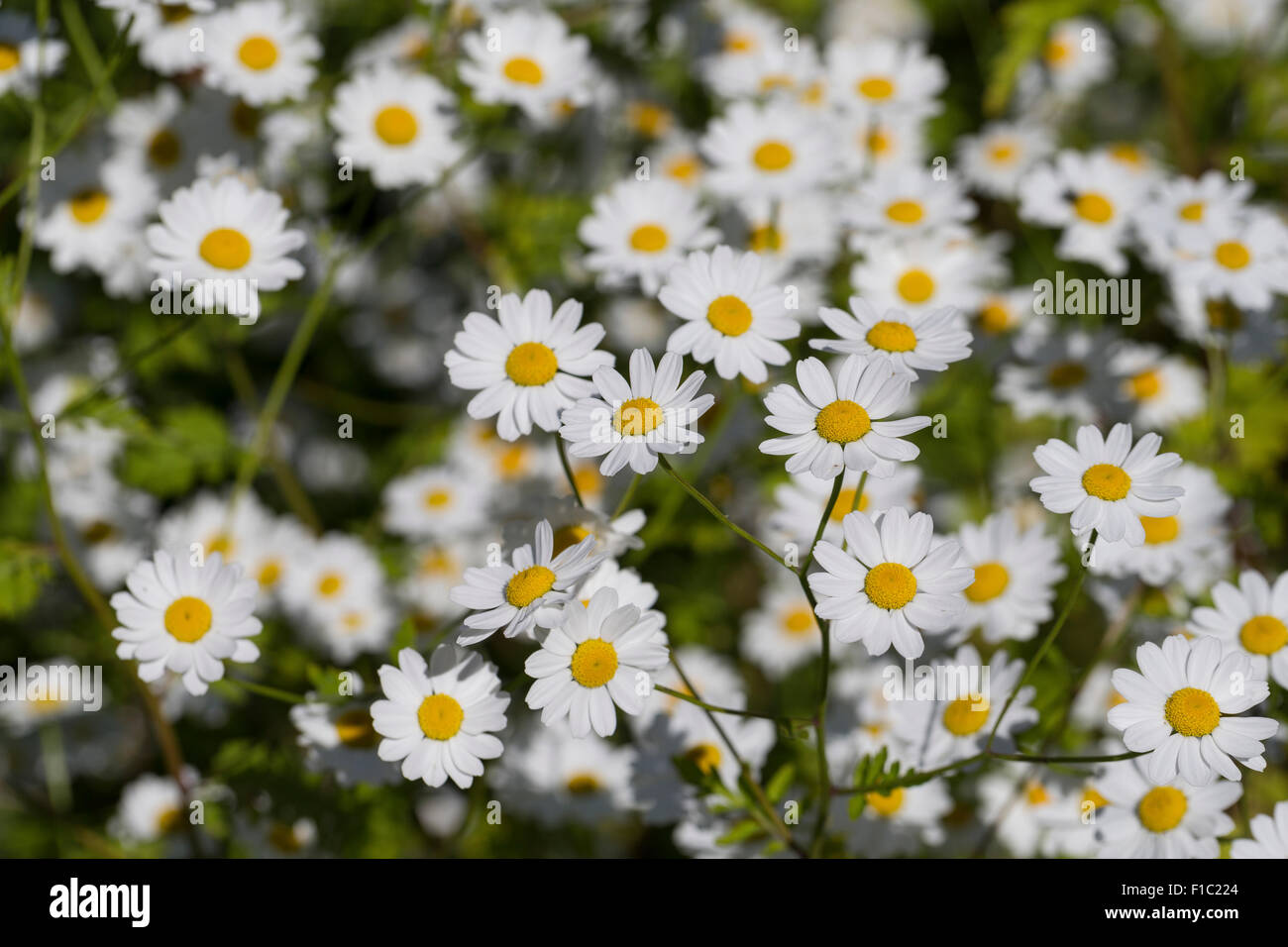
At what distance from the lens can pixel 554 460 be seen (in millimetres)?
2906

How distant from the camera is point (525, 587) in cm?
150

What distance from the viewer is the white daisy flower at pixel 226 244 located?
195 cm

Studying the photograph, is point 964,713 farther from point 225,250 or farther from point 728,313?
point 225,250

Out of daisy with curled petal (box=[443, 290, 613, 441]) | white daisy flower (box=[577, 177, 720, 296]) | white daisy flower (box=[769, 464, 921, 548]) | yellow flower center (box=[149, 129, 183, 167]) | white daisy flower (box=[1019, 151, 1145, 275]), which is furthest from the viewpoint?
yellow flower center (box=[149, 129, 183, 167])

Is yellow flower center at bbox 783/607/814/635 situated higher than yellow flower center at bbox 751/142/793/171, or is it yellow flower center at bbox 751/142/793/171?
yellow flower center at bbox 751/142/793/171

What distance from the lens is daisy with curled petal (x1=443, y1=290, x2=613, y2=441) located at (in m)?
1.68

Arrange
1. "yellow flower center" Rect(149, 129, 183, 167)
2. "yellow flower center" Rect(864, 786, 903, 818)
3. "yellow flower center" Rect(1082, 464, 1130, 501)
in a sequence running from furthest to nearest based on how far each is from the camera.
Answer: "yellow flower center" Rect(149, 129, 183, 167) → "yellow flower center" Rect(864, 786, 903, 818) → "yellow flower center" Rect(1082, 464, 1130, 501)

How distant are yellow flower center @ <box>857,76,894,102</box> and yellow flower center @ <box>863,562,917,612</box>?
1.59 meters

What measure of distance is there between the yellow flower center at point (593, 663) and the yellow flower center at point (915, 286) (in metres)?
1.27

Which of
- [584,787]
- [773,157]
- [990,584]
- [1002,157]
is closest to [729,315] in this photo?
[990,584]

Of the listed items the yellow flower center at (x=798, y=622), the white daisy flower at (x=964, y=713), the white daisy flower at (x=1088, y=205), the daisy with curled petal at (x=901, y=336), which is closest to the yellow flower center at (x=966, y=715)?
the white daisy flower at (x=964, y=713)

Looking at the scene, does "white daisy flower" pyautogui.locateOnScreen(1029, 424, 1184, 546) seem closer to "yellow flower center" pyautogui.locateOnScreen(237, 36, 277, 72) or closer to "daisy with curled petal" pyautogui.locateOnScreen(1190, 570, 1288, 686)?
"daisy with curled petal" pyautogui.locateOnScreen(1190, 570, 1288, 686)

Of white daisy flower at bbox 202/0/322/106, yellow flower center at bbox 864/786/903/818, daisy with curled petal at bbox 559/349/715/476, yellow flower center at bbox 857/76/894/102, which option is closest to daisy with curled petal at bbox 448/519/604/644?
daisy with curled petal at bbox 559/349/715/476
